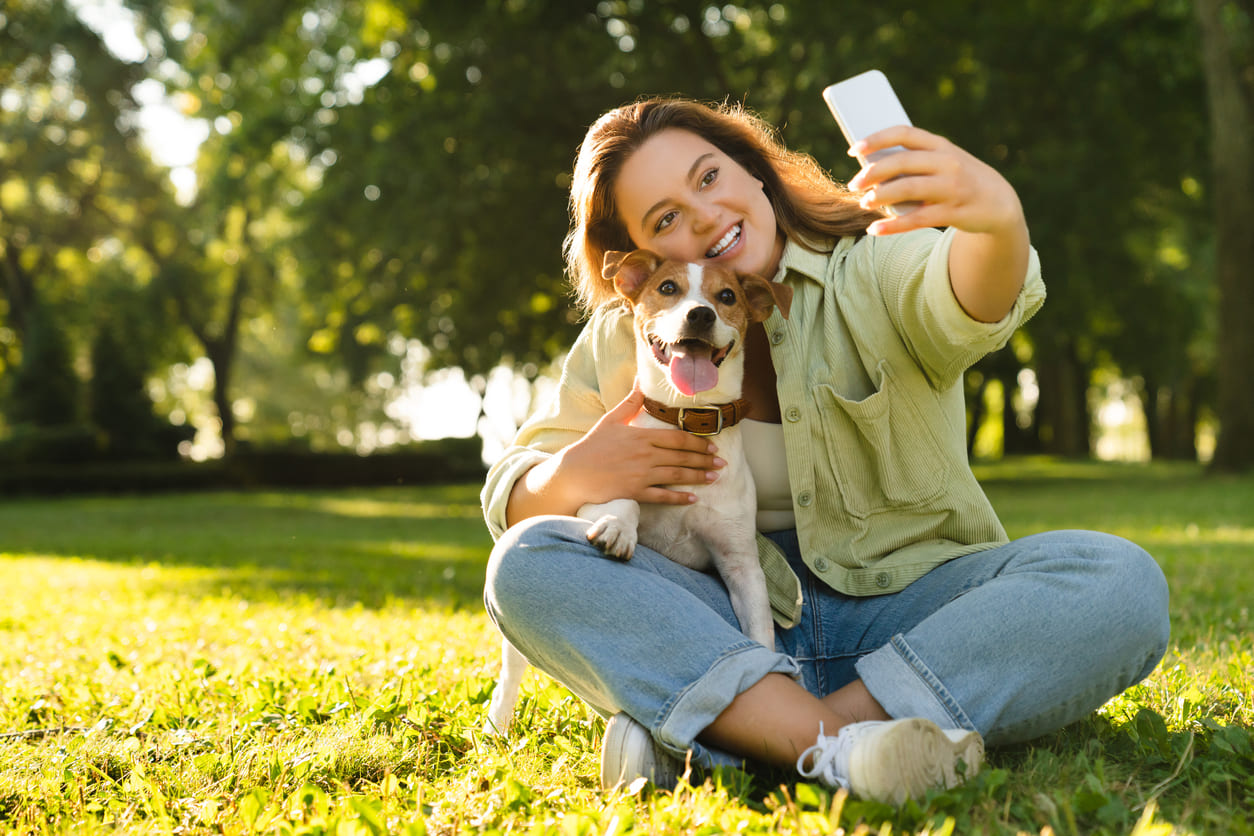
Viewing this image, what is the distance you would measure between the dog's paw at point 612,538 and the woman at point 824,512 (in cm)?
3

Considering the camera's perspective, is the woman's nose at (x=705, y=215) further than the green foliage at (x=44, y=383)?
No

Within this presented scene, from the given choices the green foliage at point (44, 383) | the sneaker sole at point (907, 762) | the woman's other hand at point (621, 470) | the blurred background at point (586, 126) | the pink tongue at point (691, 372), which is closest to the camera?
the sneaker sole at point (907, 762)

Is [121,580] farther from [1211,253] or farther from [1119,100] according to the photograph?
[1211,253]

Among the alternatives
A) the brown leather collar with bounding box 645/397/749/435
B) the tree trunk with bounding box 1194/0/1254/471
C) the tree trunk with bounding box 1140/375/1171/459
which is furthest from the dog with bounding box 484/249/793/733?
the tree trunk with bounding box 1140/375/1171/459

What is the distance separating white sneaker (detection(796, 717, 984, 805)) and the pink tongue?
1.06 m

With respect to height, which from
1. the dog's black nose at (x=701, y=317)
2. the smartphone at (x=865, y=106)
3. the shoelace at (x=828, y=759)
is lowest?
the shoelace at (x=828, y=759)

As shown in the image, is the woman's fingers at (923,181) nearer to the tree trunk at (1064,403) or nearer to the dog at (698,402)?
the dog at (698,402)

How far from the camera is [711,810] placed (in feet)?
6.53

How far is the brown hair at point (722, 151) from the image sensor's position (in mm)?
3125

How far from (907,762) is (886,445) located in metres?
0.97

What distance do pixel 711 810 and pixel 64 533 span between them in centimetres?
1223

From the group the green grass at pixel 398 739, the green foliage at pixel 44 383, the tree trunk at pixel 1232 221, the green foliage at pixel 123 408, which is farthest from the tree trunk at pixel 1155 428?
the green foliage at pixel 44 383

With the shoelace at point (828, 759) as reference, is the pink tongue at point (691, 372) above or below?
above

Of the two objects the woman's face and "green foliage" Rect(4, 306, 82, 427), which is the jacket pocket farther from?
"green foliage" Rect(4, 306, 82, 427)
